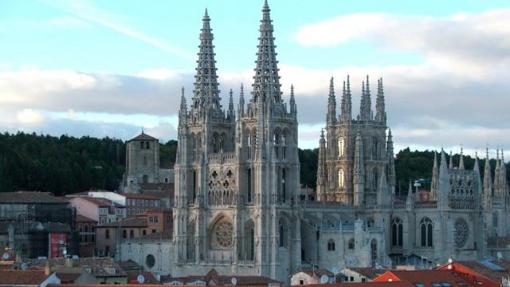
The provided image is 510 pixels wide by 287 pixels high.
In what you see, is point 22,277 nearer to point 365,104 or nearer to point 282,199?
Result: point 282,199

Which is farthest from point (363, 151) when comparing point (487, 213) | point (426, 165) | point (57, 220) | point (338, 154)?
point (426, 165)

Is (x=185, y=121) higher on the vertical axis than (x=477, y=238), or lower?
higher

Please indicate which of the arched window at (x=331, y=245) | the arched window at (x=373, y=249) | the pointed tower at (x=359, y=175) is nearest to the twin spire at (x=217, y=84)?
the pointed tower at (x=359, y=175)

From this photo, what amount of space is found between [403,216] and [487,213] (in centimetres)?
1017

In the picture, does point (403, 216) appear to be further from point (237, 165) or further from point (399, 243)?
point (237, 165)

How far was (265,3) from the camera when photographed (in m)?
134

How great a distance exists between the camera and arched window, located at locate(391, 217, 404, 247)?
137m

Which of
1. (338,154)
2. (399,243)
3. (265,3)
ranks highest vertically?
(265,3)

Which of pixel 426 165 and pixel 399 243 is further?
pixel 426 165

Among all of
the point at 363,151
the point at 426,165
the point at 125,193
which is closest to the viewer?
the point at 363,151

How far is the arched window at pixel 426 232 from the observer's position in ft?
443

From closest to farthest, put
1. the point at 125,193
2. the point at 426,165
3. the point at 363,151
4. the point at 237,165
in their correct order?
the point at 237,165
the point at 363,151
the point at 125,193
the point at 426,165

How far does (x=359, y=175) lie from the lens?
138m

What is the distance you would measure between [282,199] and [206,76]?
14669 mm
